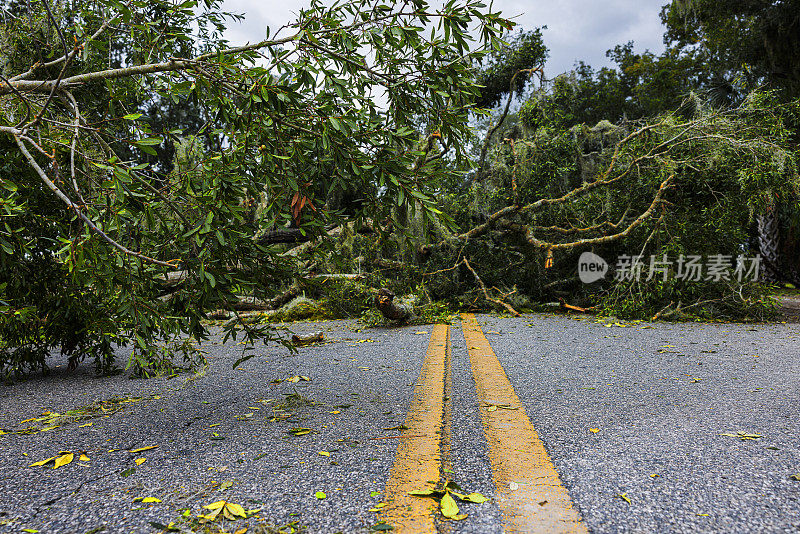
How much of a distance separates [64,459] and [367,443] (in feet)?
4.43

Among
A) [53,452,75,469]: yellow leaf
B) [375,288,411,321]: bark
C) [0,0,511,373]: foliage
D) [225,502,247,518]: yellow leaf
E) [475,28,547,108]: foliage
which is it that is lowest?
[53,452,75,469]: yellow leaf

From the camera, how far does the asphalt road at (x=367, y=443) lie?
60.6 inches

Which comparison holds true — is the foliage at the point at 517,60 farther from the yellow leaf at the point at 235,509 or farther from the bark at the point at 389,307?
the yellow leaf at the point at 235,509

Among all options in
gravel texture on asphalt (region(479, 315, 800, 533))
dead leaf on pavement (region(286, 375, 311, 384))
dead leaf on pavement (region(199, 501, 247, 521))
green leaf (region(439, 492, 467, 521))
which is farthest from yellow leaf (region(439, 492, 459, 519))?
dead leaf on pavement (region(286, 375, 311, 384))

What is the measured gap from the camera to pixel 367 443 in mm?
2178

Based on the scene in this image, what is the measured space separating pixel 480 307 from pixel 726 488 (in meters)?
7.52

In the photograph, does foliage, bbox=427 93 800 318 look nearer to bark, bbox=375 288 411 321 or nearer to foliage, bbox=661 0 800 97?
bark, bbox=375 288 411 321

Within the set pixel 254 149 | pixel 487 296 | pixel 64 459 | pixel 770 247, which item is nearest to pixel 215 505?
pixel 64 459

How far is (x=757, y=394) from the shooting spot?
9.81 ft

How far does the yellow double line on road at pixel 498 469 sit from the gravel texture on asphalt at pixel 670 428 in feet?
0.23

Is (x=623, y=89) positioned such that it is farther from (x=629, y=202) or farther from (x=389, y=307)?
(x=389, y=307)

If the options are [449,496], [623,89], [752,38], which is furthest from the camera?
[623,89]

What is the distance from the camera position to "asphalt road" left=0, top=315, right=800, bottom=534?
1.54 meters

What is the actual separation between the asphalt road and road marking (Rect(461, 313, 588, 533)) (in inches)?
1.8
